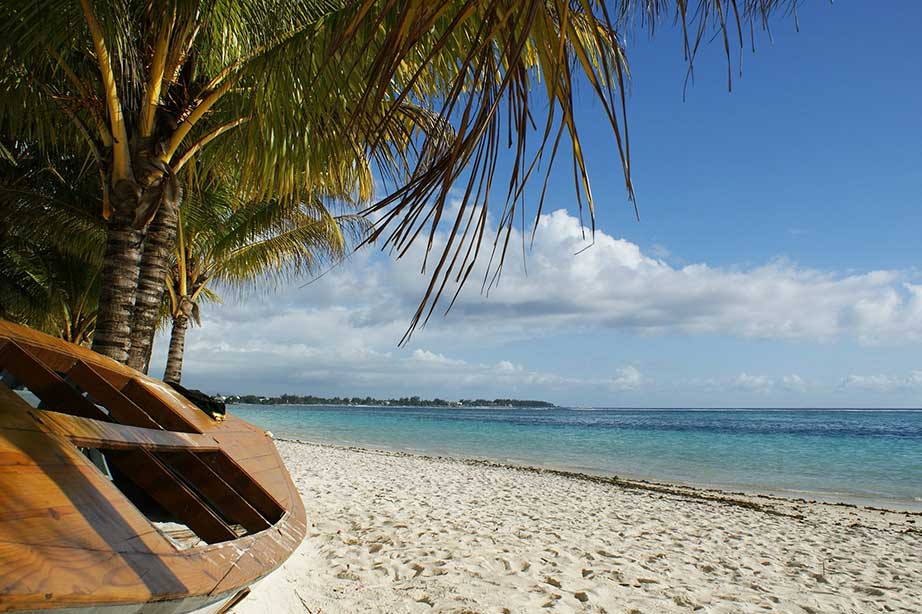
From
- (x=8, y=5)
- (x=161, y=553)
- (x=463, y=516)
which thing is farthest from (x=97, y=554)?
(x=463, y=516)

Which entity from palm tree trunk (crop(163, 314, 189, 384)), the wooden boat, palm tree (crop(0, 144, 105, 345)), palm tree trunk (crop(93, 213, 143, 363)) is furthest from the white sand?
palm tree (crop(0, 144, 105, 345))

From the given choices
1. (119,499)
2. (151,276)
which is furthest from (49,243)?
(119,499)

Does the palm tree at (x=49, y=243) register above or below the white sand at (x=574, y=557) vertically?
above

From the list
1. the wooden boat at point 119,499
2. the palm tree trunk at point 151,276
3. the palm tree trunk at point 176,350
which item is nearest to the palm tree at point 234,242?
the palm tree trunk at point 176,350

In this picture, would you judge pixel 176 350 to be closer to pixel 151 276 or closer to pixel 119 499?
pixel 151 276

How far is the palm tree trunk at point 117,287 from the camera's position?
17.1 feet

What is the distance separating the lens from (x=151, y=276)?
6555 mm

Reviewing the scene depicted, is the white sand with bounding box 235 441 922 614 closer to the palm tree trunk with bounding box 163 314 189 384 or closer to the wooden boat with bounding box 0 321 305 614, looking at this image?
→ the wooden boat with bounding box 0 321 305 614

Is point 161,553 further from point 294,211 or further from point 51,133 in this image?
point 294,211

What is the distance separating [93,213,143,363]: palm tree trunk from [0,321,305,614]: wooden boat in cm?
213

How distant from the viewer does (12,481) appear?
1489mm

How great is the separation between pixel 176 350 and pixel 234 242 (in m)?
3.30

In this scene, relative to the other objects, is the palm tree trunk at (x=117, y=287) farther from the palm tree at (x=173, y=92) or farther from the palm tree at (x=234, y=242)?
the palm tree at (x=234, y=242)

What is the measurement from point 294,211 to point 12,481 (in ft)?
Result: 32.2
